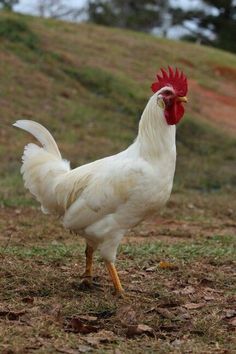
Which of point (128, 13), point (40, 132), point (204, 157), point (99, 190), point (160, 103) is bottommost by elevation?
point (204, 157)

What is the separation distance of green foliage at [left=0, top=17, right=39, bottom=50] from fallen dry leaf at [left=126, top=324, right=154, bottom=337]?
1890 centimetres

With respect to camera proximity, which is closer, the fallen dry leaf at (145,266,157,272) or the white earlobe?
the white earlobe

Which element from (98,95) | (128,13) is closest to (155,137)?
(98,95)

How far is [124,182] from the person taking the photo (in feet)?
17.6

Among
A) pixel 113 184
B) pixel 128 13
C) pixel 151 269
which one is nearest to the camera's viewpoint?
pixel 113 184

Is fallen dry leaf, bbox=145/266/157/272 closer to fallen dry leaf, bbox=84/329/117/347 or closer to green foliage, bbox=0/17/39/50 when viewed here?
fallen dry leaf, bbox=84/329/117/347

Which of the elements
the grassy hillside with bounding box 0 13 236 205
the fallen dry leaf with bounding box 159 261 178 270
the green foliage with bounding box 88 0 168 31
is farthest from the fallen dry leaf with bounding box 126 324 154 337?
the green foliage with bounding box 88 0 168 31

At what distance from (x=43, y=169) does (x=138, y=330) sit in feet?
6.12

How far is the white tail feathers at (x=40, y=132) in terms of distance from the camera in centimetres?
585

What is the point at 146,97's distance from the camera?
68.7ft

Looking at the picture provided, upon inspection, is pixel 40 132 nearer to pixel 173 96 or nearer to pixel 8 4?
pixel 173 96

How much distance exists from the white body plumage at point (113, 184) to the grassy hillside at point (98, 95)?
528 centimetres

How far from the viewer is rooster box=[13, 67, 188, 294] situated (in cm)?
536

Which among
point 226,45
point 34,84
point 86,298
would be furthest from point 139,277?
point 226,45
